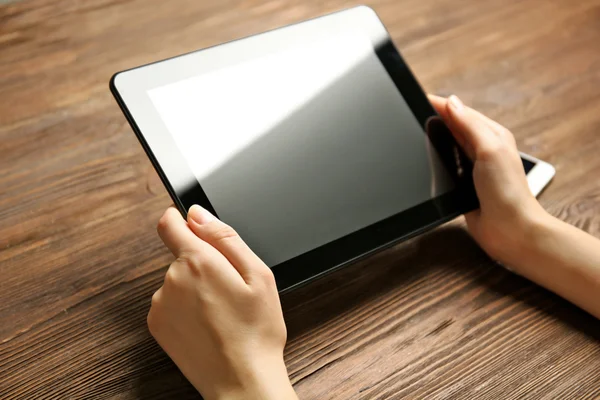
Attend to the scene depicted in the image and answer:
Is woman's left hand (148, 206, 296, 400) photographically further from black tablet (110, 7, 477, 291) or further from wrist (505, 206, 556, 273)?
wrist (505, 206, 556, 273)

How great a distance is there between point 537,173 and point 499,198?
16cm

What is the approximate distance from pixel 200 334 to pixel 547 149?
632 millimetres

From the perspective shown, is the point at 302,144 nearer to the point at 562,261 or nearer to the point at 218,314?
the point at 218,314

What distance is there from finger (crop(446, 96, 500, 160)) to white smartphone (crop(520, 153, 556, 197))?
12 centimetres

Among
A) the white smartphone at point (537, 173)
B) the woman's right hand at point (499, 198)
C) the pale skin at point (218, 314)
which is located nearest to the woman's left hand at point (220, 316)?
A: the pale skin at point (218, 314)

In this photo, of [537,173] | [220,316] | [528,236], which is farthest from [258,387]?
[537,173]

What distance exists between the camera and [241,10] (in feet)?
3.35

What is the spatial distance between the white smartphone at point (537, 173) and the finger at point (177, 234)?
51 centimetres

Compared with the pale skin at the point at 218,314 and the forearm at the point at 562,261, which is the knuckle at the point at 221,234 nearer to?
the pale skin at the point at 218,314

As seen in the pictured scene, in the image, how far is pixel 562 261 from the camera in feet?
2.27

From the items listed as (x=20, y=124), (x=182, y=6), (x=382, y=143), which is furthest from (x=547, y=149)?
(x=20, y=124)

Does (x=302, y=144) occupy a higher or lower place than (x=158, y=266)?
higher

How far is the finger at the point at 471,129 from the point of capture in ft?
2.42

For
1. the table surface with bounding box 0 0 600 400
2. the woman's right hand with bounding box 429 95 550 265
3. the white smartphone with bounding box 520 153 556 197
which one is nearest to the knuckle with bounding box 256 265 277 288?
the table surface with bounding box 0 0 600 400
